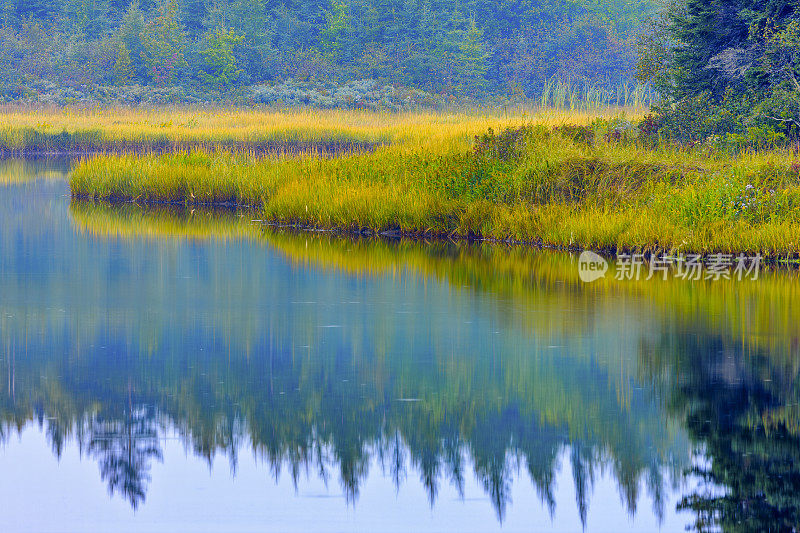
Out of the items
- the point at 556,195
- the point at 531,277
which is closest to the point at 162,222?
the point at 556,195

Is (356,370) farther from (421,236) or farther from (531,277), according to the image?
(421,236)

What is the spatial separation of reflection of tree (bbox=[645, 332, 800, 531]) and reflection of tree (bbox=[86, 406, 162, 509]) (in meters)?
2.97

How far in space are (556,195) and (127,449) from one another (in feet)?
39.3

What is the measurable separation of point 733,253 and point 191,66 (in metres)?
57.8

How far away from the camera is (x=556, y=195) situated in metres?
18.9

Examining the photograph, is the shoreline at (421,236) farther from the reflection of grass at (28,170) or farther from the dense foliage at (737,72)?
the reflection of grass at (28,170)

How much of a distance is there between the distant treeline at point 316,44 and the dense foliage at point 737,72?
42.1m

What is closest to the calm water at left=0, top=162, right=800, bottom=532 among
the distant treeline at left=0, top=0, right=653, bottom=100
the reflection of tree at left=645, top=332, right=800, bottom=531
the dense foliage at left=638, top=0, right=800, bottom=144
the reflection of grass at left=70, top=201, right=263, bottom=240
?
the reflection of tree at left=645, top=332, right=800, bottom=531

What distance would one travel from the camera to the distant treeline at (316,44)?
70.1 m

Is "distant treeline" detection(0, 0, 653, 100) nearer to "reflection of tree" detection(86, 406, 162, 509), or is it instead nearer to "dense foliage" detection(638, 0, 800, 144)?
"dense foliage" detection(638, 0, 800, 144)

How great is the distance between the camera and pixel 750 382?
31.4 ft

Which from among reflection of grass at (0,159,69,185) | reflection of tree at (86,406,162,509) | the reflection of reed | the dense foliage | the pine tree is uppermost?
the pine tree

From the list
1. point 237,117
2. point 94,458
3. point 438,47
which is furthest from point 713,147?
point 438,47

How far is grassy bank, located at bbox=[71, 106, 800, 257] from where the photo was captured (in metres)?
16.8
